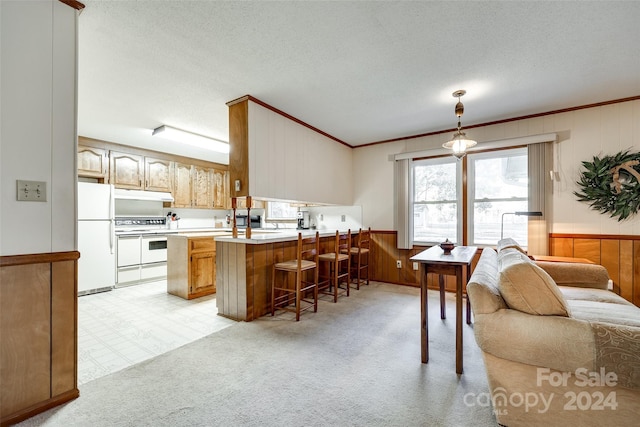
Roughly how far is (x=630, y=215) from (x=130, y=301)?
6.27 metres

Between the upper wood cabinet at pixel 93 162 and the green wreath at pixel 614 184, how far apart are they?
6936 mm

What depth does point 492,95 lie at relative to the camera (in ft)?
9.87

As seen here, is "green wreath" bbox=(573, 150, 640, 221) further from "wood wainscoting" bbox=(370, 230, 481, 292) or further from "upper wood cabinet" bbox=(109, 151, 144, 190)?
"upper wood cabinet" bbox=(109, 151, 144, 190)

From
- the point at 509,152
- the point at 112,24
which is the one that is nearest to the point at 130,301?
the point at 112,24

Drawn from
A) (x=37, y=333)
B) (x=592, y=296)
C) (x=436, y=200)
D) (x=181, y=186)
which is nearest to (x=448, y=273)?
(x=592, y=296)

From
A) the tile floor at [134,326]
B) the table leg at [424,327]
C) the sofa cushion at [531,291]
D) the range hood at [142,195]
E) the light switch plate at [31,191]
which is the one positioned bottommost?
the tile floor at [134,326]

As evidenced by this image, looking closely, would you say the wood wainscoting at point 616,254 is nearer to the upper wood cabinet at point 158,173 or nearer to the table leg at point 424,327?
the table leg at point 424,327

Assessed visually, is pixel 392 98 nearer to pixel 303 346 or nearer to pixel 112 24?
pixel 112 24

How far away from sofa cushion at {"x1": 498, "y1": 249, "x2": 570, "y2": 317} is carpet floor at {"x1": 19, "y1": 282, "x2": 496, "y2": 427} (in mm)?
680

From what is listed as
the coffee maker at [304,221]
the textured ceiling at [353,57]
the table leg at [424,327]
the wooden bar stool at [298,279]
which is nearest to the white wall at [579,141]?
the textured ceiling at [353,57]

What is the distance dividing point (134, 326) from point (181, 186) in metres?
3.33

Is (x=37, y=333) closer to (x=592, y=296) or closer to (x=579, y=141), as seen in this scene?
(x=592, y=296)

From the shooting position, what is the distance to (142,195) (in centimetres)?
491

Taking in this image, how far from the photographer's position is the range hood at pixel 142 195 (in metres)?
4.71
